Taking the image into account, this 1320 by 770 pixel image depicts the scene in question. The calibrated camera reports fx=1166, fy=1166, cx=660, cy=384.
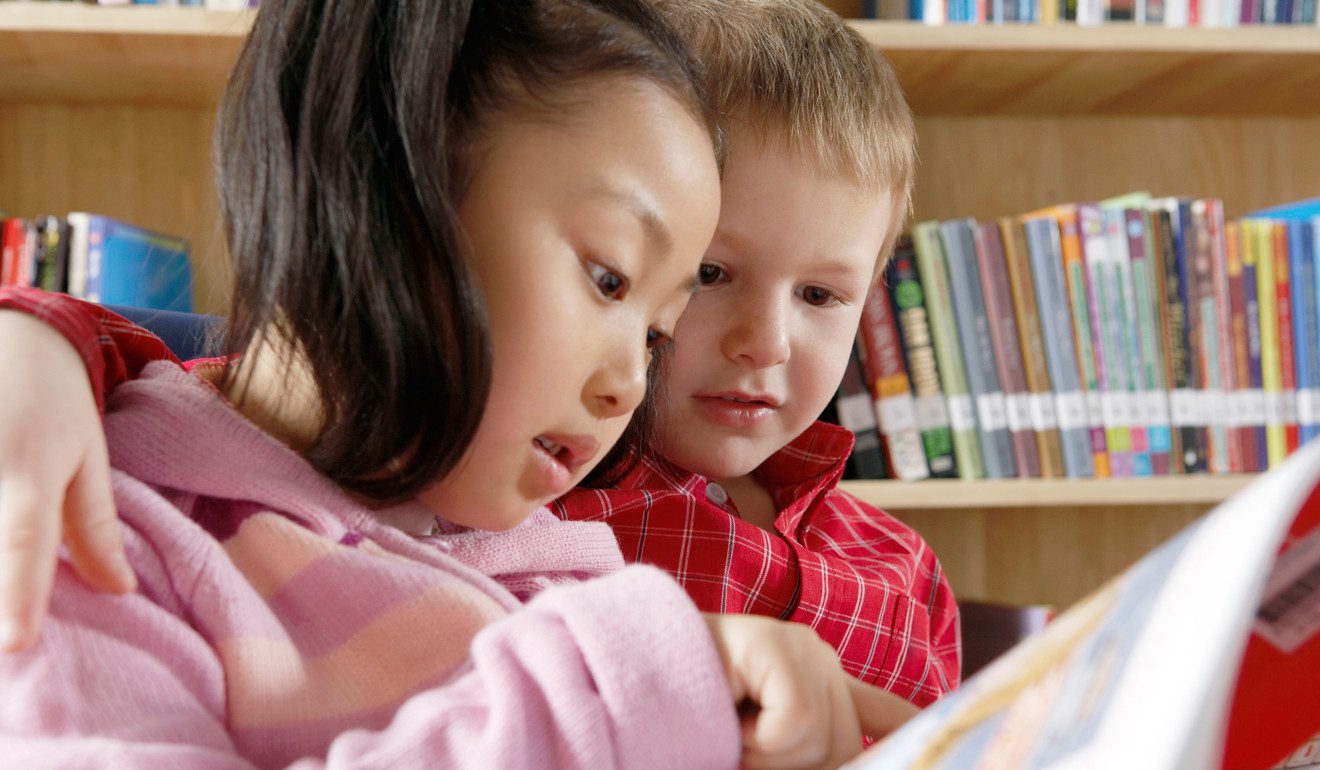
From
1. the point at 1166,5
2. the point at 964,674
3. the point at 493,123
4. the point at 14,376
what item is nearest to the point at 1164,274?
the point at 1166,5

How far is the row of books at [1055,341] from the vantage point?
1.58 metres

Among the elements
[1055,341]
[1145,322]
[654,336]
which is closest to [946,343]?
[1055,341]

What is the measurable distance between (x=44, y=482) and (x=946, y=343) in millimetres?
1287

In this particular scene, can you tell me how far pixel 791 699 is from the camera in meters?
0.46

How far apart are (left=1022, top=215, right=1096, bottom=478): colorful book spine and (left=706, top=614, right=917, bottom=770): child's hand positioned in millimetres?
1177

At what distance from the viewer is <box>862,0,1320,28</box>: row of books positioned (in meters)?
1.56

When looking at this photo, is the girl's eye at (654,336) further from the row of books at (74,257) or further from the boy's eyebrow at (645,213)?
the row of books at (74,257)

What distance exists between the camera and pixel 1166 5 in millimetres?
1594

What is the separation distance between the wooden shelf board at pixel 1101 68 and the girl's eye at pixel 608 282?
0.99m

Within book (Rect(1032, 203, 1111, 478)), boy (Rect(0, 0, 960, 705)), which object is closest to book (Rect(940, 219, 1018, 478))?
book (Rect(1032, 203, 1111, 478))

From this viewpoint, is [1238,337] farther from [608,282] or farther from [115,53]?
[115,53]

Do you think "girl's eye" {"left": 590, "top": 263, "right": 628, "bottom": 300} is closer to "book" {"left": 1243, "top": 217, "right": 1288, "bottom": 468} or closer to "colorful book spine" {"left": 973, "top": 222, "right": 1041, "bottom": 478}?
"colorful book spine" {"left": 973, "top": 222, "right": 1041, "bottom": 478}

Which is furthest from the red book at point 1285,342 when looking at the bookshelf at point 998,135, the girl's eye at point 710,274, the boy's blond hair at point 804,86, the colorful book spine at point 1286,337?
A: the girl's eye at point 710,274

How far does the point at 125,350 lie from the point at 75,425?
21 centimetres
